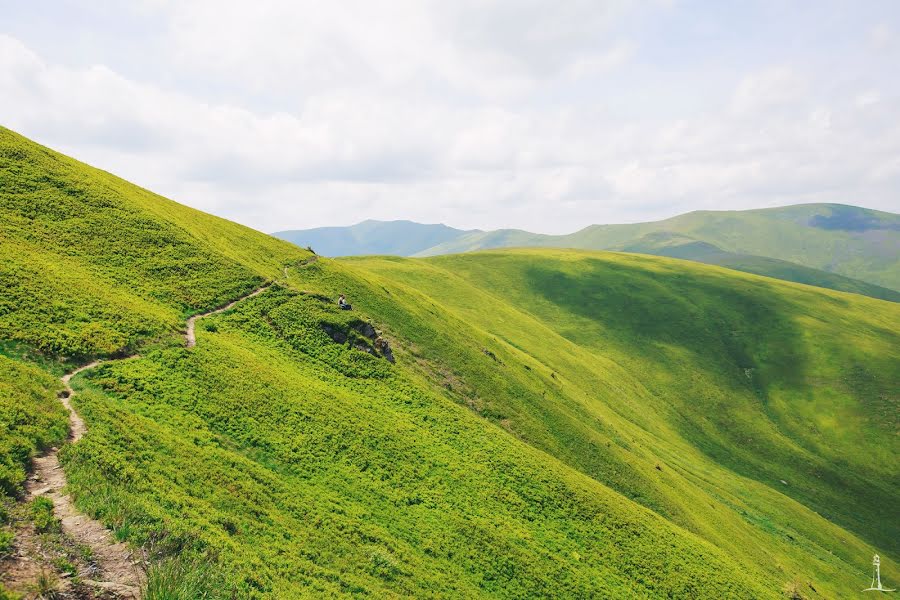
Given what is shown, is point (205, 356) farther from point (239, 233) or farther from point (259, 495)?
point (239, 233)

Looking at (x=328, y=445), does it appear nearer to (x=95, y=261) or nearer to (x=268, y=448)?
(x=268, y=448)

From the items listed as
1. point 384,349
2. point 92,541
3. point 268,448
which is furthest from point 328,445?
point 384,349

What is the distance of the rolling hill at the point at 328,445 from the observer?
20.5 m

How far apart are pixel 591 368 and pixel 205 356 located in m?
85.8

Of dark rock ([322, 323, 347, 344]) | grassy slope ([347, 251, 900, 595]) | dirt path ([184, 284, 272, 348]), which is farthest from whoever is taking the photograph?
grassy slope ([347, 251, 900, 595])

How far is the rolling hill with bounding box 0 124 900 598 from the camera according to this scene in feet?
67.3

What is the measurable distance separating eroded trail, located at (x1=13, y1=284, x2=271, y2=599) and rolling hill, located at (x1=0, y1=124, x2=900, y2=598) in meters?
0.42

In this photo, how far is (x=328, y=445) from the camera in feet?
102

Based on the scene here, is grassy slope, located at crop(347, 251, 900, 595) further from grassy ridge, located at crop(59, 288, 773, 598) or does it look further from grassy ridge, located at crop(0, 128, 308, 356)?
grassy ridge, located at crop(0, 128, 308, 356)

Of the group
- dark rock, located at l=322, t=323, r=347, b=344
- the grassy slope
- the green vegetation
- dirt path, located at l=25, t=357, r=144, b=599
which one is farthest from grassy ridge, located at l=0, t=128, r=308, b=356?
the grassy slope

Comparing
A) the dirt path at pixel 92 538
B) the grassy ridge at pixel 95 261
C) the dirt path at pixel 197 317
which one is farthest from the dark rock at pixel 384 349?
the dirt path at pixel 92 538

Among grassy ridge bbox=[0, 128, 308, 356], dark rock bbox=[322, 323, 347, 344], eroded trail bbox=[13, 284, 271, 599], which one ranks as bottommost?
eroded trail bbox=[13, 284, 271, 599]

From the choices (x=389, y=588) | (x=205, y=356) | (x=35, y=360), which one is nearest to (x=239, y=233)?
(x=205, y=356)

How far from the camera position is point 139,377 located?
1118 inches
